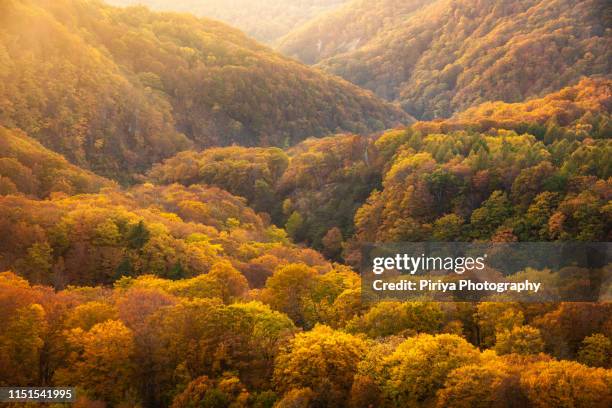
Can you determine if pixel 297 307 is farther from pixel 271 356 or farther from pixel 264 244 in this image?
pixel 264 244

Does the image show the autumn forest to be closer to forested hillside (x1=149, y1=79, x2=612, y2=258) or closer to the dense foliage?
the dense foliage

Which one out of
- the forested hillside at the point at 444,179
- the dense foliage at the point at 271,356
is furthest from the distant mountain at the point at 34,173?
the dense foliage at the point at 271,356

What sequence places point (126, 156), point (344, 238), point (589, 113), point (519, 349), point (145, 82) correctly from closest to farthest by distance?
point (519, 349)
point (344, 238)
point (589, 113)
point (126, 156)
point (145, 82)

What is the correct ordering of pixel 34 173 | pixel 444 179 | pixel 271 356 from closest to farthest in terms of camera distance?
pixel 271 356, pixel 34 173, pixel 444 179

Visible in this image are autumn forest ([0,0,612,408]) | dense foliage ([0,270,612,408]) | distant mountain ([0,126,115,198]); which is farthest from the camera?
distant mountain ([0,126,115,198])

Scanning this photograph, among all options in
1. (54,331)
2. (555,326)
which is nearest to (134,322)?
(54,331)

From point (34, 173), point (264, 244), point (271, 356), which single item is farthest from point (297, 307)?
point (34, 173)

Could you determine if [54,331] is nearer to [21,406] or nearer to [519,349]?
[21,406]

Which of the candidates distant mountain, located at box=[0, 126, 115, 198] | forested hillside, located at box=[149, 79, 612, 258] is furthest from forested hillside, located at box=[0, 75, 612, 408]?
distant mountain, located at box=[0, 126, 115, 198]

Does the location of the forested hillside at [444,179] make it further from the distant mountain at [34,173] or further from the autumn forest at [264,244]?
the distant mountain at [34,173]
